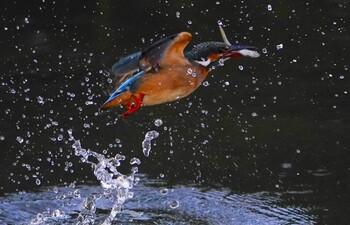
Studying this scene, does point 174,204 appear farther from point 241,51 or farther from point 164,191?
point 241,51

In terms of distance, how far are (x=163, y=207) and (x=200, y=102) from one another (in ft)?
5.05

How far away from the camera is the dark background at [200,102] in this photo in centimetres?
503

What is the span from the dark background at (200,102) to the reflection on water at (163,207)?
98 mm

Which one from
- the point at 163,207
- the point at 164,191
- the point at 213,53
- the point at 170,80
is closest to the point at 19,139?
the point at 164,191

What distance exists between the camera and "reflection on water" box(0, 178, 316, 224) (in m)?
4.51

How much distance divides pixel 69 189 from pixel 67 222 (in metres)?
0.39

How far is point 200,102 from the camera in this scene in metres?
6.07

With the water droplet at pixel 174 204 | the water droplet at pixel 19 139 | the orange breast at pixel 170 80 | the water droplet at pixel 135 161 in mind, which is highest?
the orange breast at pixel 170 80

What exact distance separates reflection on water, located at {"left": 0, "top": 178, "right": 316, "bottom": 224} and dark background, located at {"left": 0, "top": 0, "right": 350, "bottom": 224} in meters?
0.10

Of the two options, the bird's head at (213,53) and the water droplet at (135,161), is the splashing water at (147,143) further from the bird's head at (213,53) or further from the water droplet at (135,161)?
the bird's head at (213,53)

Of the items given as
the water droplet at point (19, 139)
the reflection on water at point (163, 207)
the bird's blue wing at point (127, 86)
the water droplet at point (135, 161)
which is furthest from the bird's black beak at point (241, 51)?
the water droplet at point (19, 139)

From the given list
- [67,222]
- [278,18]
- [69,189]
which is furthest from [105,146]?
[278,18]

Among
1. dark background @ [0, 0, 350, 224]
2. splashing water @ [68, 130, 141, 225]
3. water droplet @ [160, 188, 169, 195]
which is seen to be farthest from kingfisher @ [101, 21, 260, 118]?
dark background @ [0, 0, 350, 224]

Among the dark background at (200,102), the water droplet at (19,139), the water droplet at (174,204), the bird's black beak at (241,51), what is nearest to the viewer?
the bird's black beak at (241,51)
